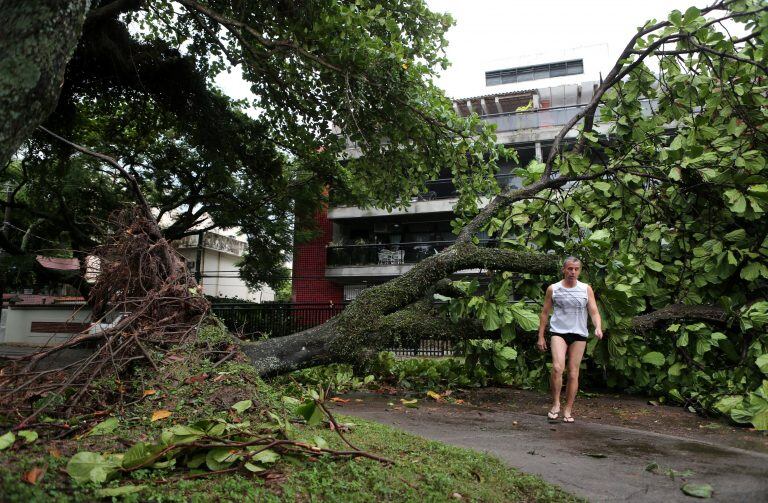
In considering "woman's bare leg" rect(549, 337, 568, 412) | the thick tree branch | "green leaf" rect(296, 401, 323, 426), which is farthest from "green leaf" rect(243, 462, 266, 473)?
the thick tree branch

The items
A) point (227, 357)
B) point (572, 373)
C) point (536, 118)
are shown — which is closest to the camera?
point (227, 357)

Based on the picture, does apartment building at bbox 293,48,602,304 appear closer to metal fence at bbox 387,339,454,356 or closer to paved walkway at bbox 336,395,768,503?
metal fence at bbox 387,339,454,356

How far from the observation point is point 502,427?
4.68 metres

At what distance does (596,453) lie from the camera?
3.69 meters

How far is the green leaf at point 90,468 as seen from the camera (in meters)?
2.12

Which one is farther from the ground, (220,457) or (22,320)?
(220,457)

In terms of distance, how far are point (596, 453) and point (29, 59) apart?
3959mm

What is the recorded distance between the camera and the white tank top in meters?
5.13

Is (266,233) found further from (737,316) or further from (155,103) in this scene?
(737,316)

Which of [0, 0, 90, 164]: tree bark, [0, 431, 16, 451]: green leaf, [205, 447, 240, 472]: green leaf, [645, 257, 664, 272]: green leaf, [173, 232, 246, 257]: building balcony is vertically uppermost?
[173, 232, 246, 257]: building balcony

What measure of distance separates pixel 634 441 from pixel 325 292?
20678 mm

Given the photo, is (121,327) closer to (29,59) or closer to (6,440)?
(6,440)

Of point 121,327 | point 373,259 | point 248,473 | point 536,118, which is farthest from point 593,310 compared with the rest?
point 373,259

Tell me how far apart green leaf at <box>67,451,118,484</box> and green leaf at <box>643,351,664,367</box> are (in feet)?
18.3
